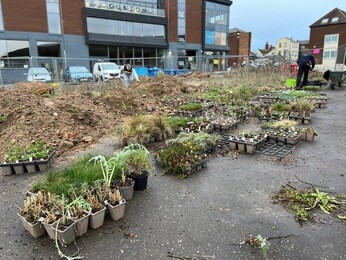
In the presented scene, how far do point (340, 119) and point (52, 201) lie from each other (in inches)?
349

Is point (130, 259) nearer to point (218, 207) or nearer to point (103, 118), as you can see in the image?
point (218, 207)

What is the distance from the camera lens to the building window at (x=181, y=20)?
129ft

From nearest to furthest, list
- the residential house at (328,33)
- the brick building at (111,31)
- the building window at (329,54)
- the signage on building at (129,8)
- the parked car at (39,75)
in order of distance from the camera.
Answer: the parked car at (39,75) → the brick building at (111,31) → the signage on building at (129,8) → the building window at (329,54) → the residential house at (328,33)

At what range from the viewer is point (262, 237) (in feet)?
→ 9.80

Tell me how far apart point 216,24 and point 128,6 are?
16.1 metres

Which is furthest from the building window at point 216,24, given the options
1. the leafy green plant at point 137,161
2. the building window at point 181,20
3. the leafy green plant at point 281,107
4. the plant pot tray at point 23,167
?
the leafy green plant at point 137,161

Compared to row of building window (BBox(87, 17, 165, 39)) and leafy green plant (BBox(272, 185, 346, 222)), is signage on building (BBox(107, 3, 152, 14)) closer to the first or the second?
row of building window (BBox(87, 17, 165, 39))

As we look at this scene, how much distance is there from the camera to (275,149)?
18.7ft

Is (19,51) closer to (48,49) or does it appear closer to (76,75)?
(48,49)

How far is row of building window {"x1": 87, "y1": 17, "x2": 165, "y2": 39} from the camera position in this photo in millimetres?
31859

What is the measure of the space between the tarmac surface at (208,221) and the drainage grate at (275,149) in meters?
0.37

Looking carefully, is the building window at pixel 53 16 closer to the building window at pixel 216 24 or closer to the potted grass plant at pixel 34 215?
the building window at pixel 216 24

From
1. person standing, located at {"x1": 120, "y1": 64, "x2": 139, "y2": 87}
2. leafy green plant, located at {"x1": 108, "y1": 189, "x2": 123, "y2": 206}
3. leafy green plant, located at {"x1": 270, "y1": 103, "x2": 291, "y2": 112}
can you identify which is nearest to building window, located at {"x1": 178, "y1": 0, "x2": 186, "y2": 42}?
person standing, located at {"x1": 120, "y1": 64, "x2": 139, "y2": 87}

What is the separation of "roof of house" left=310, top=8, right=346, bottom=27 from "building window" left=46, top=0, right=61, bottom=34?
1964 inches
